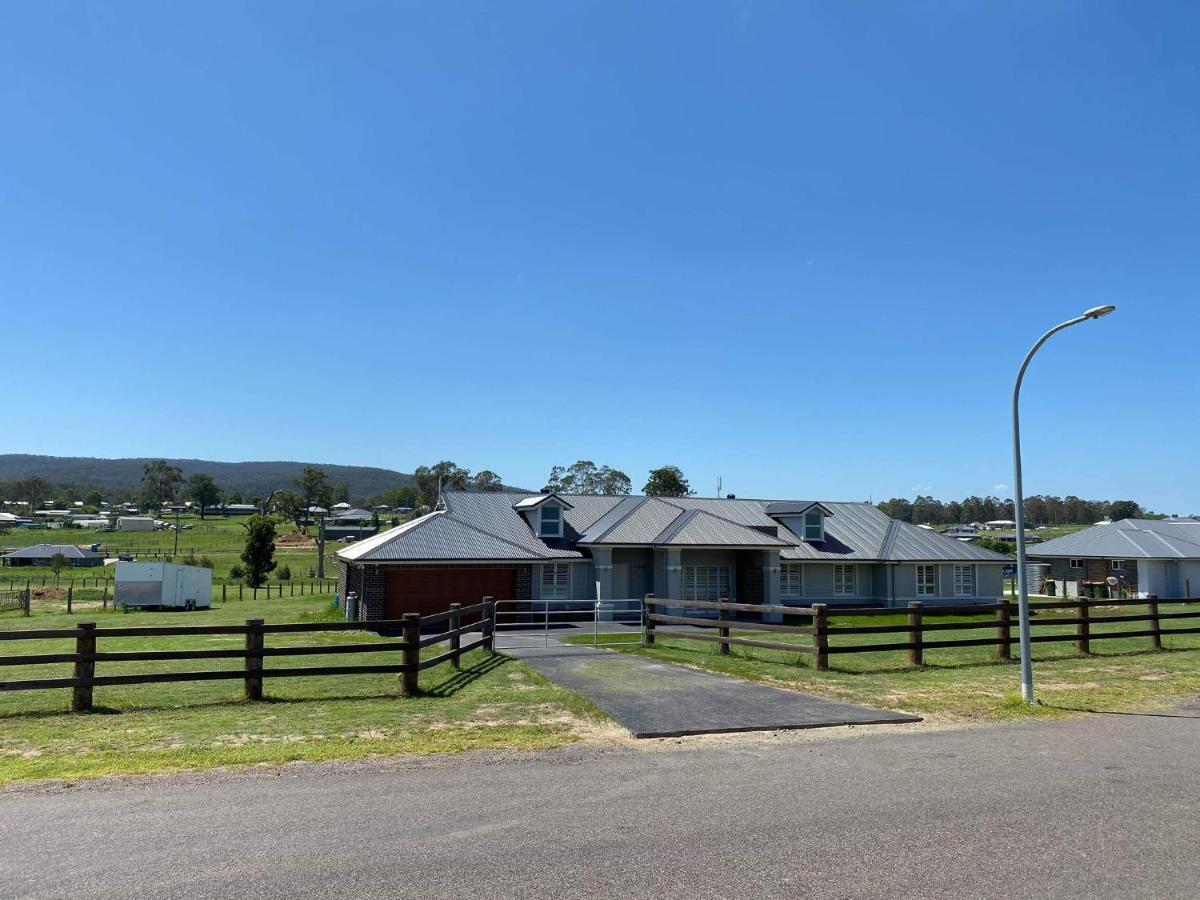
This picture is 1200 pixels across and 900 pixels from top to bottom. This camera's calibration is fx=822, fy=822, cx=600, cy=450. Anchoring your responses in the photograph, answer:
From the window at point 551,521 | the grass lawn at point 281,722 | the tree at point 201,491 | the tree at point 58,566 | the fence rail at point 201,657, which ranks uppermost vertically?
the tree at point 201,491

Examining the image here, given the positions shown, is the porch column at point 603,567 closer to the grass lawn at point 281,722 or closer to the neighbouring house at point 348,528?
the grass lawn at point 281,722

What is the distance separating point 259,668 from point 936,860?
383 inches

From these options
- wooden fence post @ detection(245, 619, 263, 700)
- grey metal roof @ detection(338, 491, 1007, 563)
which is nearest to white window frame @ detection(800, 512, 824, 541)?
grey metal roof @ detection(338, 491, 1007, 563)

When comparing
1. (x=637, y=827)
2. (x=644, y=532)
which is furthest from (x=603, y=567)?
A: (x=637, y=827)

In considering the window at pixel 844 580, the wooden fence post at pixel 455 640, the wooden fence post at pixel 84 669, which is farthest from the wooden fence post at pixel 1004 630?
the window at pixel 844 580

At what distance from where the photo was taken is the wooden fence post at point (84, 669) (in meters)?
11.3

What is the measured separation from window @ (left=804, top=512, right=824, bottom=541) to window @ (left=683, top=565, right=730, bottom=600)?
5.32 metres

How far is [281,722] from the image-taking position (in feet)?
35.0

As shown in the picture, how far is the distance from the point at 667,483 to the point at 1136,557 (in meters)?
46.5

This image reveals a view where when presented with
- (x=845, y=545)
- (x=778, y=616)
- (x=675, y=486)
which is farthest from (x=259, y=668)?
(x=675, y=486)

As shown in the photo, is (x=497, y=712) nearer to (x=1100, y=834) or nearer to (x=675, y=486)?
(x=1100, y=834)

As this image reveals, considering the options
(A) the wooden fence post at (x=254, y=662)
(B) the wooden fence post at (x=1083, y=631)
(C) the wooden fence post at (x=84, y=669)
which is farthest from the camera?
(B) the wooden fence post at (x=1083, y=631)

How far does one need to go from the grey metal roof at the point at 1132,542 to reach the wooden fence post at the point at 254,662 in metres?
48.1

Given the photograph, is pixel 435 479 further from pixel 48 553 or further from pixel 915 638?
pixel 915 638
